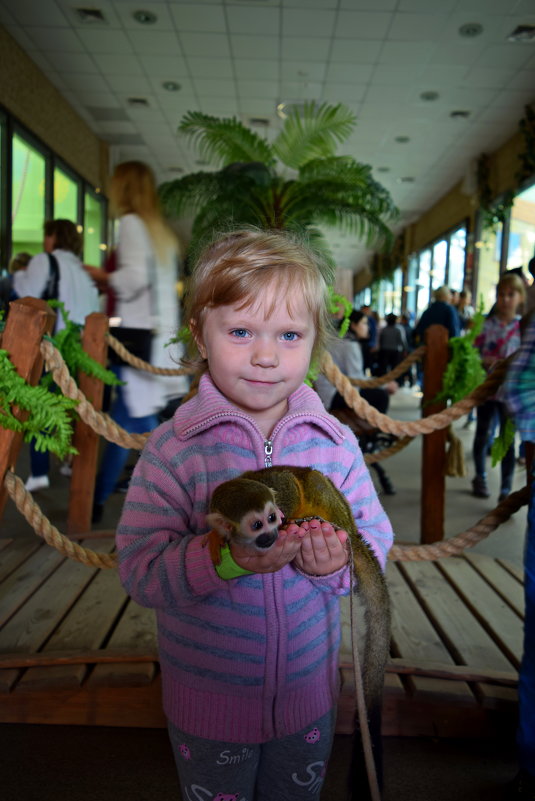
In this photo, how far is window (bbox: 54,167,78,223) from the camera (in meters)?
9.20

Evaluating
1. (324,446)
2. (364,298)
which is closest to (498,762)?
(324,446)

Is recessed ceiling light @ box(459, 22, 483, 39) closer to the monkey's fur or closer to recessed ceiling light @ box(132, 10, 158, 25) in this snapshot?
recessed ceiling light @ box(132, 10, 158, 25)

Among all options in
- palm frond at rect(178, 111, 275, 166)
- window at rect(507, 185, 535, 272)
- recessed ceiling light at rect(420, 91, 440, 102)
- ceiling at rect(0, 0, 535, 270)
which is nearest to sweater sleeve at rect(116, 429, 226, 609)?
palm frond at rect(178, 111, 275, 166)

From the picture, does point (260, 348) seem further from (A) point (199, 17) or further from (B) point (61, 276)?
(A) point (199, 17)

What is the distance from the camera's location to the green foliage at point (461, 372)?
313 cm

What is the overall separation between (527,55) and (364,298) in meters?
19.5

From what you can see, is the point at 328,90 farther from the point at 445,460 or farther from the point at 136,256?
the point at 445,460

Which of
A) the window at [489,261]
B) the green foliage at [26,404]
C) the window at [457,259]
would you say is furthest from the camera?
the window at [457,259]

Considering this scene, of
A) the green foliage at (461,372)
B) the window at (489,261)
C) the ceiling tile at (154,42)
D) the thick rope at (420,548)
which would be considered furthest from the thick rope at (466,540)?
the window at (489,261)

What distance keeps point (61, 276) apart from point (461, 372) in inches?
107

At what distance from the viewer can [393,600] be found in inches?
92.9

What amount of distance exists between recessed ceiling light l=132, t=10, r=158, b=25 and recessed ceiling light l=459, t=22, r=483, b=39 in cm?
335

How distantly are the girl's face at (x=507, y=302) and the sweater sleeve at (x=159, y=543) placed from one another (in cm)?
426

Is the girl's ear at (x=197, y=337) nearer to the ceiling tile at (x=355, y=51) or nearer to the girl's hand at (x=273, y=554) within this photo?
the girl's hand at (x=273, y=554)
